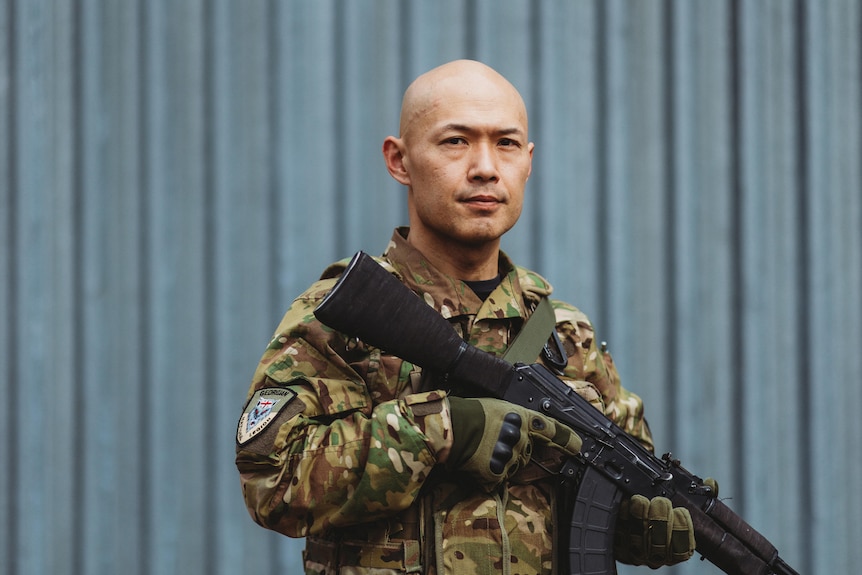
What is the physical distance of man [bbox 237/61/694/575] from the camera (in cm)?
146

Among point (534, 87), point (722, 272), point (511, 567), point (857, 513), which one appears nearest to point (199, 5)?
point (534, 87)

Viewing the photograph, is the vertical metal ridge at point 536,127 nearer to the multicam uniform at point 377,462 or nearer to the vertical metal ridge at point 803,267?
the vertical metal ridge at point 803,267

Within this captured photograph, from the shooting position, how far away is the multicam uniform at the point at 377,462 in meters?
1.45

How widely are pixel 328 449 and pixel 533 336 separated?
17.4 inches

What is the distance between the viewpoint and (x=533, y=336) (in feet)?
5.52

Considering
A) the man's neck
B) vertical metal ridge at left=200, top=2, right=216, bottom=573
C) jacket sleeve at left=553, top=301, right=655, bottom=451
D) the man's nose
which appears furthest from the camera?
vertical metal ridge at left=200, top=2, right=216, bottom=573

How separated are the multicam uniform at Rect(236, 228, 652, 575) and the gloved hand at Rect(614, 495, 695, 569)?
15 cm

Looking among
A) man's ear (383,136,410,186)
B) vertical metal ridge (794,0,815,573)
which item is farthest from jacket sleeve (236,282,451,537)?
vertical metal ridge (794,0,815,573)

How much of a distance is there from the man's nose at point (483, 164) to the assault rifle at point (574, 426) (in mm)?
250

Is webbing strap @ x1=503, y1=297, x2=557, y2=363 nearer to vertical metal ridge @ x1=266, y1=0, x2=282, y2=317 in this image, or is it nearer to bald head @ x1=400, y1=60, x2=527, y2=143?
bald head @ x1=400, y1=60, x2=527, y2=143

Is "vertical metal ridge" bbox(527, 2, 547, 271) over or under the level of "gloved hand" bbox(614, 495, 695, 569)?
over

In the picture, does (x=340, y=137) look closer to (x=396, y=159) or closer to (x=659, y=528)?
(x=396, y=159)

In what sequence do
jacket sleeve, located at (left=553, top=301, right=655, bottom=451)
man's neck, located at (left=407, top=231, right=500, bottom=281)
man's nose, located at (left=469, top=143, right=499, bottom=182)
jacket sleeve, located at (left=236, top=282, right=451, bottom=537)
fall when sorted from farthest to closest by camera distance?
1. jacket sleeve, located at (left=553, top=301, right=655, bottom=451)
2. man's neck, located at (left=407, top=231, right=500, bottom=281)
3. man's nose, located at (left=469, top=143, right=499, bottom=182)
4. jacket sleeve, located at (left=236, top=282, right=451, bottom=537)

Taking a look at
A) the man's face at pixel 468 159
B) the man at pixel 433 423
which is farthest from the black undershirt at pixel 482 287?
the man's face at pixel 468 159
